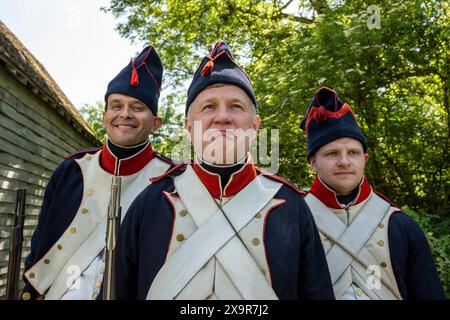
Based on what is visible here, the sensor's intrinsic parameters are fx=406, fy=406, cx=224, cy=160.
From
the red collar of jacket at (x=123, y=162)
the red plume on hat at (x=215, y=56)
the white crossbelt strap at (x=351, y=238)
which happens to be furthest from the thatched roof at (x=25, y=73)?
the white crossbelt strap at (x=351, y=238)

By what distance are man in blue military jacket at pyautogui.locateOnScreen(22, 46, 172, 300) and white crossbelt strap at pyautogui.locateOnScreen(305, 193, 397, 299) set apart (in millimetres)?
1159

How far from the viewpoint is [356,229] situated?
252 centimetres

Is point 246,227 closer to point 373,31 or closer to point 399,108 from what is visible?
point 373,31

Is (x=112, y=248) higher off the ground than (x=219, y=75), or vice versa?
(x=219, y=75)

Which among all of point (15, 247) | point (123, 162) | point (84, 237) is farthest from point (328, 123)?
point (15, 247)

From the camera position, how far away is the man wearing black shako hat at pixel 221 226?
1694 millimetres

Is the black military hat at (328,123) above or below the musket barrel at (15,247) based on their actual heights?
above

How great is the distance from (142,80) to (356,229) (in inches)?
71.1

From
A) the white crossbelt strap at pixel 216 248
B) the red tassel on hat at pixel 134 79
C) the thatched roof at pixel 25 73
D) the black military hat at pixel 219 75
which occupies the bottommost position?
the white crossbelt strap at pixel 216 248

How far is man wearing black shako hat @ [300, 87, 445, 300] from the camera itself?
237 centimetres

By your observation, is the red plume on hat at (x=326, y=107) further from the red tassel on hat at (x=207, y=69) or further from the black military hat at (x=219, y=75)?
the red tassel on hat at (x=207, y=69)

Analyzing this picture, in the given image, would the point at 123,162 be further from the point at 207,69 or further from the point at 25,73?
the point at 25,73

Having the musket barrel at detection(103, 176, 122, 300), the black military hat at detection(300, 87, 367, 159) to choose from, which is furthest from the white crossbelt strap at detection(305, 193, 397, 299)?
the musket barrel at detection(103, 176, 122, 300)

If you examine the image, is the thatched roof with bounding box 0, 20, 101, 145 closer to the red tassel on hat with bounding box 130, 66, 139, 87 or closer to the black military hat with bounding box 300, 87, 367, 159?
the red tassel on hat with bounding box 130, 66, 139, 87
